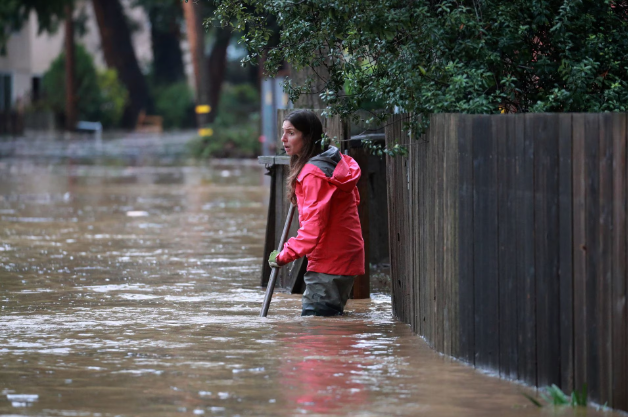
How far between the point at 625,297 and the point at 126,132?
172 feet

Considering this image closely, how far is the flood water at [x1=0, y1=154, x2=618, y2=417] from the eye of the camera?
5.44 m

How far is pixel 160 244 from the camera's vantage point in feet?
41.5

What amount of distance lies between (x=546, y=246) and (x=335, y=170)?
2.19 meters

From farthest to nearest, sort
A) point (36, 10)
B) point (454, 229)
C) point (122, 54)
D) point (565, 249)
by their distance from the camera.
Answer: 1. point (122, 54)
2. point (36, 10)
3. point (454, 229)
4. point (565, 249)

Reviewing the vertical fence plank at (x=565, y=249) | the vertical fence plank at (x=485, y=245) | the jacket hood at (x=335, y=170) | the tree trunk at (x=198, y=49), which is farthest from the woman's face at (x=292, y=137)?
the tree trunk at (x=198, y=49)

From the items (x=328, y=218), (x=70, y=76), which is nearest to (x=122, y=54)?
(x=70, y=76)

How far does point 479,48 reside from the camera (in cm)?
675

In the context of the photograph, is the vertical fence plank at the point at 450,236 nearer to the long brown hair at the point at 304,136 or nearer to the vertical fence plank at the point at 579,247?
the vertical fence plank at the point at 579,247

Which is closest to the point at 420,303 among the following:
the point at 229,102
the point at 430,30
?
the point at 430,30

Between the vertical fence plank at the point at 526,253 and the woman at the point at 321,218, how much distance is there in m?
1.92

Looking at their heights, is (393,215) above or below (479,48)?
below

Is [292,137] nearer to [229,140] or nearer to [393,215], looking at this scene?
[393,215]

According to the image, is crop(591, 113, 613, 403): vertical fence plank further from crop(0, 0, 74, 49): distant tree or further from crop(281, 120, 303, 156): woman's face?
crop(0, 0, 74, 49): distant tree

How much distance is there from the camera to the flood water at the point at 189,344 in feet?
17.8
